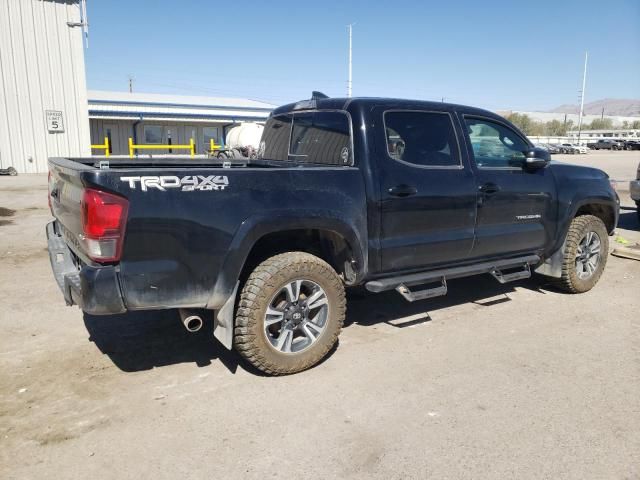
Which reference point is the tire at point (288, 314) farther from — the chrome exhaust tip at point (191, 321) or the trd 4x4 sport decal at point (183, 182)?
the trd 4x4 sport decal at point (183, 182)

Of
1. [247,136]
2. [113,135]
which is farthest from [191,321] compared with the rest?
[113,135]

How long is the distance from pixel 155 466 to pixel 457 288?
4200 mm

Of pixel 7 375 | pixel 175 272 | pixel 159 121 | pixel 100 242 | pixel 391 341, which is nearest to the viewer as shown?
pixel 100 242

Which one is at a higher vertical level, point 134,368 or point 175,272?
point 175,272

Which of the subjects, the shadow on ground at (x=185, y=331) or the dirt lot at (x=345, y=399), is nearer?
the dirt lot at (x=345, y=399)

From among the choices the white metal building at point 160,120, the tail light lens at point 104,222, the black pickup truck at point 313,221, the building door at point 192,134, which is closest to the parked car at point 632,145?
the white metal building at point 160,120

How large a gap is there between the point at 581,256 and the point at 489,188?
189 cm

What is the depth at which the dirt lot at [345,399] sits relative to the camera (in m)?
2.77

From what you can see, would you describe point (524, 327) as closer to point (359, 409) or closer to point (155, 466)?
point (359, 409)

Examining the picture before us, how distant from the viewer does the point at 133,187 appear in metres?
3.02

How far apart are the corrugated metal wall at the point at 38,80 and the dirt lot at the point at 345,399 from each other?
63.6 ft

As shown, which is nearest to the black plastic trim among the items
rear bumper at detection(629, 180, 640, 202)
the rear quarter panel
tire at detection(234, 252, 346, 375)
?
tire at detection(234, 252, 346, 375)

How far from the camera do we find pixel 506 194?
4863mm

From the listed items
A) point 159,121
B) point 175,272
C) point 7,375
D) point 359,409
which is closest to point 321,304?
point 359,409
